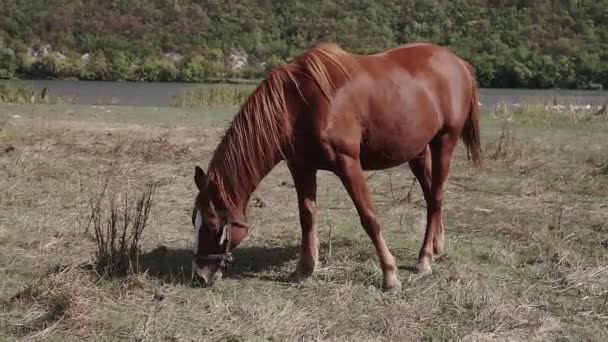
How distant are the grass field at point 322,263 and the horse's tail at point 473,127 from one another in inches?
27.9

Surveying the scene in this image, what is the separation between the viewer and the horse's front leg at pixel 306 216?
514cm

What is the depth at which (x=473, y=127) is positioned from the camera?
239 inches

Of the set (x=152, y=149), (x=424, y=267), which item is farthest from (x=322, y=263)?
(x=152, y=149)

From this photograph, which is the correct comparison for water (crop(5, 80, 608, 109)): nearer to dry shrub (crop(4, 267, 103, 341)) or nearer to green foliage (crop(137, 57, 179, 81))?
green foliage (crop(137, 57, 179, 81))

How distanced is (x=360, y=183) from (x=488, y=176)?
196 inches

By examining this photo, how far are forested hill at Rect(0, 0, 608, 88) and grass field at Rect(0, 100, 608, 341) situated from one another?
3869 centimetres

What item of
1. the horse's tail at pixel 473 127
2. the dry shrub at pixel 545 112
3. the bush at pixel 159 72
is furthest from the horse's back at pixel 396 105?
the bush at pixel 159 72

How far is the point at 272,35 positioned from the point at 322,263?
52.3 meters

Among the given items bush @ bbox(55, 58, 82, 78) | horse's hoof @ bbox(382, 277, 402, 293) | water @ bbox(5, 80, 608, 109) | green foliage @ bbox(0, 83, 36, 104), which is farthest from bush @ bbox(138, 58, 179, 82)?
horse's hoof @ bbox(382, 277, 402, 293)

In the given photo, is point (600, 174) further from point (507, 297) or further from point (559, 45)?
point (559, 45)

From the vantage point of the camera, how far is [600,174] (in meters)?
9.15

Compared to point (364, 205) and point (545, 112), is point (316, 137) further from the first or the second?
point (545, 112)

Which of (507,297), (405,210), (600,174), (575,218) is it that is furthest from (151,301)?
(600,174)

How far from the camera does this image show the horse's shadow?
5.07m
